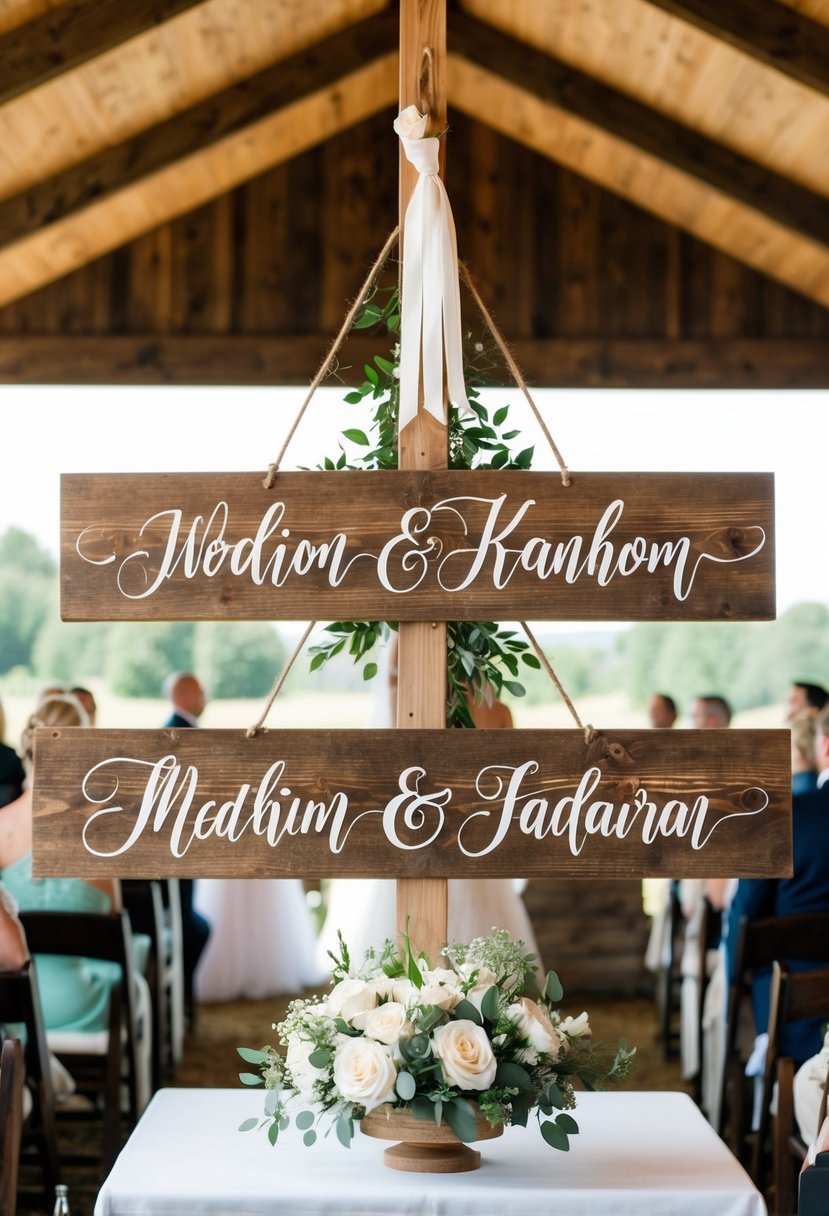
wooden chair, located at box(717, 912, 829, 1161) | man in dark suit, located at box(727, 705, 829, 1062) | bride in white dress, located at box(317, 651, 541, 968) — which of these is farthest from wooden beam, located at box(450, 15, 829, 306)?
wooden chair, located at box(717, 912, 829, 1161)

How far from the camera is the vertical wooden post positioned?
2053 mm

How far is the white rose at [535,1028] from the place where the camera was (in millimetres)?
1786

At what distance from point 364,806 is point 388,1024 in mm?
352

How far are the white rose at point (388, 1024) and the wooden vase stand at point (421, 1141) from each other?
0.34 ft

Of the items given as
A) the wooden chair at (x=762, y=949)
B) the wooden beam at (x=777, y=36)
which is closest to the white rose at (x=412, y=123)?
the wooden chair at (x=762, y=949)

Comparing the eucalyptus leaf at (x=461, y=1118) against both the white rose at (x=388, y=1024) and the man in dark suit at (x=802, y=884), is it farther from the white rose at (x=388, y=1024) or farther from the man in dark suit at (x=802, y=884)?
the man in dark suit at (x=802, y=884)

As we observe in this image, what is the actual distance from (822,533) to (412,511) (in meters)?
6.28

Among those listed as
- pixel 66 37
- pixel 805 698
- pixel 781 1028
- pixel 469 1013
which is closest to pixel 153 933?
pixel 781 1028

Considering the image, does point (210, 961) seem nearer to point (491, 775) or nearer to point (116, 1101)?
point (116, 1101)

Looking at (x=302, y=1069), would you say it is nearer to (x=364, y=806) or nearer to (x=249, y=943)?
(x=364, y=806)

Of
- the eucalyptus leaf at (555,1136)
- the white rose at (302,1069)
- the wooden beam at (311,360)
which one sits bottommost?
the eucalyptus leaf at (555,1136)

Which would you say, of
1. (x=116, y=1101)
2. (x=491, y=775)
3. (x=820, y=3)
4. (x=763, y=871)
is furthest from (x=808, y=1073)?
(x=820, y=3)

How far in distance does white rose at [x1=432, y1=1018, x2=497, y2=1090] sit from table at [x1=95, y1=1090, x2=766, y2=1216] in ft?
0.52

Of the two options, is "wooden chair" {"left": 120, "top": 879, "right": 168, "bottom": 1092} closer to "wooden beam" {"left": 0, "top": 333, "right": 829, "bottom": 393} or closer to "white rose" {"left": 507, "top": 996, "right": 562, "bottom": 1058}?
"white rose" {"left": 507, "top": 996, "right": 562, "bottom": 1058}
